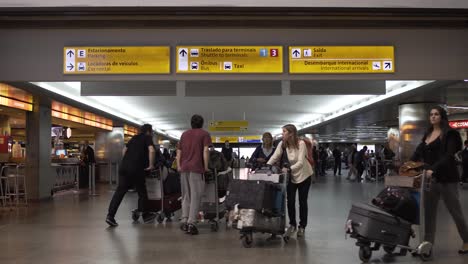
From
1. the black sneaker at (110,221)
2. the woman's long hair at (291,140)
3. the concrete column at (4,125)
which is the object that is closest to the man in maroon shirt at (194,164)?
the woman's long hair at (291,140)

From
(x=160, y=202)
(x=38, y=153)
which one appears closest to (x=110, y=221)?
(x=160, y=202)

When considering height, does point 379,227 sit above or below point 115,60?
below

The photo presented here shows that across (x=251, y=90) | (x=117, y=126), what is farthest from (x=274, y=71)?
(x=117, y=126)

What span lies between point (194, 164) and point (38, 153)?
804cm

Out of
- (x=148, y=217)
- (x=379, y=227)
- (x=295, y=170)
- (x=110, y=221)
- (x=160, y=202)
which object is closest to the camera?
(x=379, y=227)

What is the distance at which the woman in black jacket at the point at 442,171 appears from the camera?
5.09 metres

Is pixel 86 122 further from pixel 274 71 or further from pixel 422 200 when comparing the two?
pixel 422 200

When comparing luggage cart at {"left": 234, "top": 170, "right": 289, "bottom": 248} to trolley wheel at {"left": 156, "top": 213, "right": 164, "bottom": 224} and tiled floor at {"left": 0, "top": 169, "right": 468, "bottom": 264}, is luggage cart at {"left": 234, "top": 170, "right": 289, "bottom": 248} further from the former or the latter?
trolley wheel at {"left": 156, "top": 213, "right": 164, "bottom": 224}

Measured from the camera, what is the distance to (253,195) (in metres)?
5.75

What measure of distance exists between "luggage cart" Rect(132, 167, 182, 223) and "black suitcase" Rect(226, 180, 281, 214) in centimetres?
239

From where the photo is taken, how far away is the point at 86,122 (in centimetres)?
1911

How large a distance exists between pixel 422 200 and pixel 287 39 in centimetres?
323

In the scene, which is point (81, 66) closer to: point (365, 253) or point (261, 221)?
point (261, 221)

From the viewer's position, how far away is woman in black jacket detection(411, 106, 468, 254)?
5.09 m
